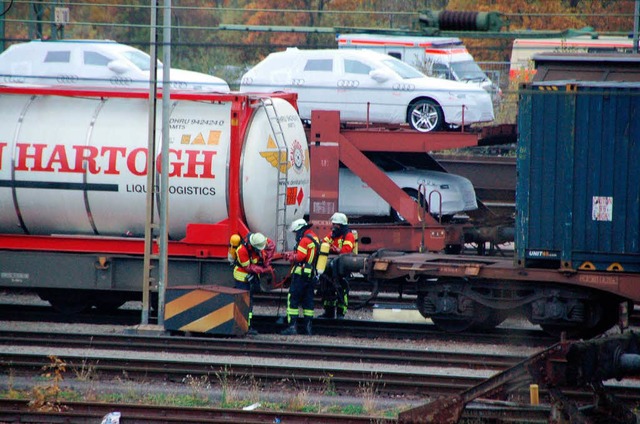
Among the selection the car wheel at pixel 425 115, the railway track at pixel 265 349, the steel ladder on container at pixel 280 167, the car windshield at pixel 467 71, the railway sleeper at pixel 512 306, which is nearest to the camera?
the railway track at pixel 265 349

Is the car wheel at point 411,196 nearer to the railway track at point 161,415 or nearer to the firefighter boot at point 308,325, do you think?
the firefighter boot at point 308,325

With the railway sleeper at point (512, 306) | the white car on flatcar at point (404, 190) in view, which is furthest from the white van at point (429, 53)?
the railway sleeper at point (512, 306)

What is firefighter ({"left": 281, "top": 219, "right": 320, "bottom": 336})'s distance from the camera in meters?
14.7

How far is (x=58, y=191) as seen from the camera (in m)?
15.3

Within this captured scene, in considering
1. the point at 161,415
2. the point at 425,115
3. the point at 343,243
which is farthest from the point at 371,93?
the point at 161,415

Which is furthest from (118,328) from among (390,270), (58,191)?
(390,270)

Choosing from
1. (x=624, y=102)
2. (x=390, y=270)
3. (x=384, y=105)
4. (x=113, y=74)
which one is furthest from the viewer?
(x=113, y=74)

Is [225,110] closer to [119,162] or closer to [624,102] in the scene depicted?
[119,162]

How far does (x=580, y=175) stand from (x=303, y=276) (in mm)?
4311

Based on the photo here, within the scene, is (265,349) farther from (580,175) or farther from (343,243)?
(580,175)

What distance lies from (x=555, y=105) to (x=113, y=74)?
12.6m

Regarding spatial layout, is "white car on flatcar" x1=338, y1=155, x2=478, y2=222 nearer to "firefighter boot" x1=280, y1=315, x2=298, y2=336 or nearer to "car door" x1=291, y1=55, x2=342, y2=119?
"car door" x1=291, y1=55, x2=342, y2=119

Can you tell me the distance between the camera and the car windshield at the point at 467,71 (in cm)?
2861

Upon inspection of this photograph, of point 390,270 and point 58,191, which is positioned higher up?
point 58,191
